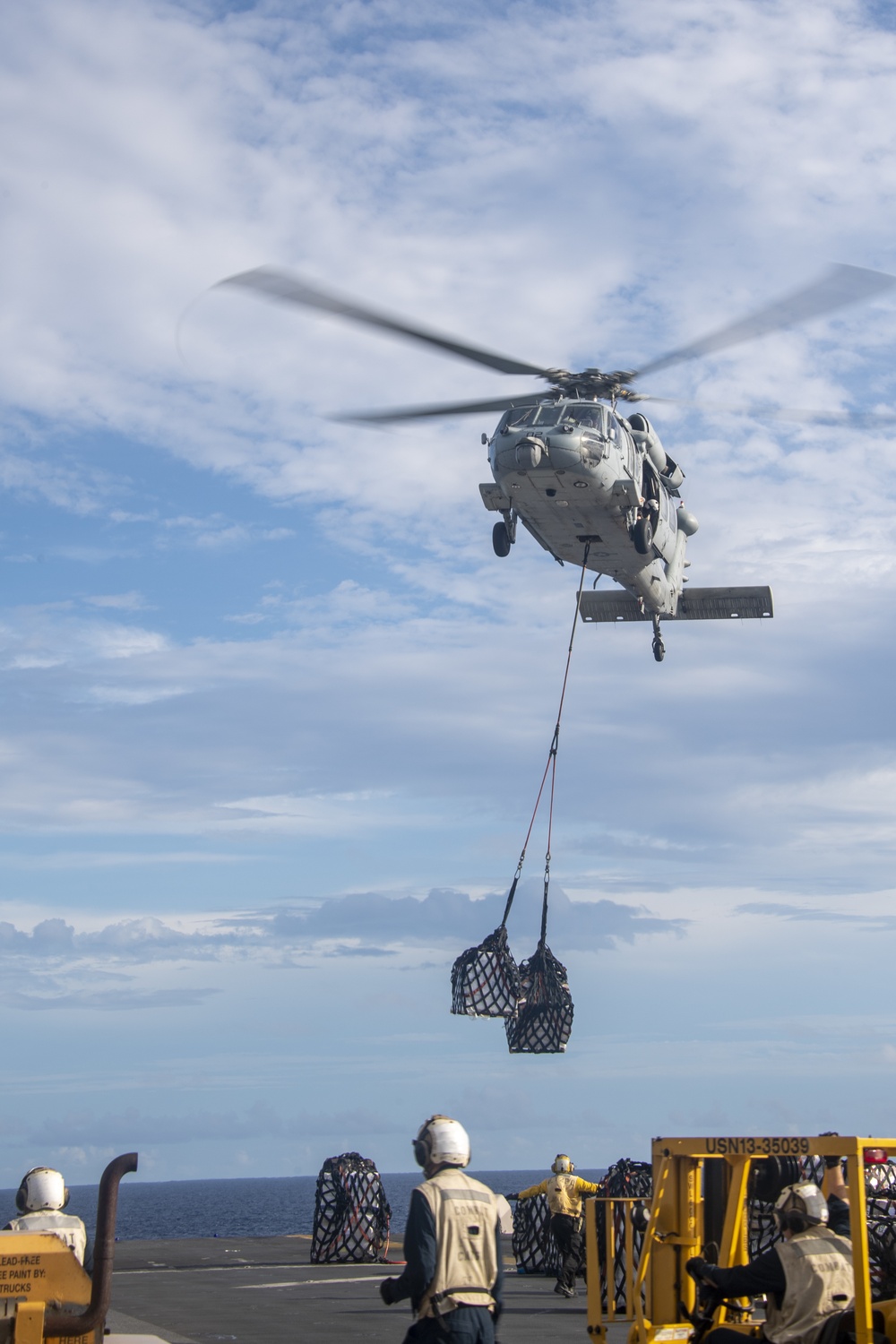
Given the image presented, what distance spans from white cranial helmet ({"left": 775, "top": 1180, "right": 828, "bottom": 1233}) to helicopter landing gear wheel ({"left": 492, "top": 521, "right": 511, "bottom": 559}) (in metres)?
14.9

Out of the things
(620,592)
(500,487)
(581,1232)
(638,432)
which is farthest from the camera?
(620,592)

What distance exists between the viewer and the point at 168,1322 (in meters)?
13.8

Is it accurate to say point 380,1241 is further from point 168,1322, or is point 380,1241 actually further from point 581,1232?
point 168,1322

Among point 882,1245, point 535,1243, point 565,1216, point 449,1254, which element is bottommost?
point 535,1243

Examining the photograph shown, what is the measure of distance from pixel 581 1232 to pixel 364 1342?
5167mm

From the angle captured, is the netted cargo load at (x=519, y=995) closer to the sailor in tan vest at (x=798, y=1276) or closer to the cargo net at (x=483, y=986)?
the cargo net at (x=483, y=986)

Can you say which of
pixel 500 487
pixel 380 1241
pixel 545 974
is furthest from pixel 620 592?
pixel 380 1241

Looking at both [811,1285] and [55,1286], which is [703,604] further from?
[55,1286]

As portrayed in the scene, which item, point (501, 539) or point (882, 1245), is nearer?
point (882, 1245)

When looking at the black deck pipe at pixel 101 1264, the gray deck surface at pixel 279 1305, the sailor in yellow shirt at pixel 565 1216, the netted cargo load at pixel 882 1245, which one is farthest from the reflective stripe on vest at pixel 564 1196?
the black deck pipe at pixel 101 1264

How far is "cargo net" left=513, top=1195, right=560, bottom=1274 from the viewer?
18969 millimetres

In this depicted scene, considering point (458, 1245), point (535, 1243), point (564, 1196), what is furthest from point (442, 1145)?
point (535, 1243)

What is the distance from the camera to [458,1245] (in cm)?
646

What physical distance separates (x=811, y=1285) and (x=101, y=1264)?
3614mm
